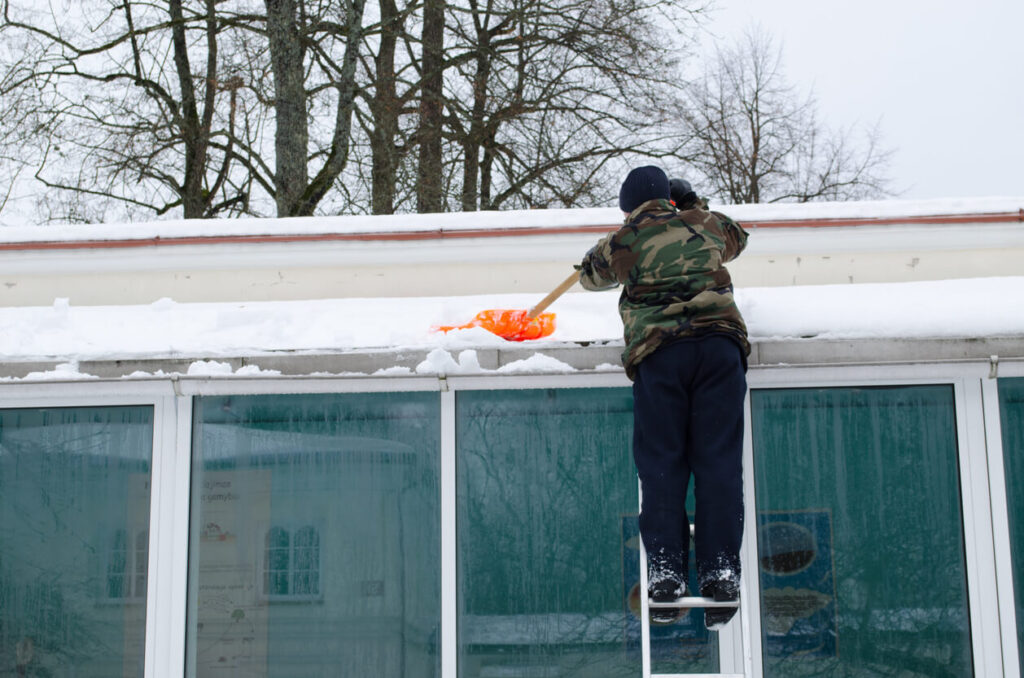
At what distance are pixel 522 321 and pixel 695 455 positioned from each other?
3.66 ft

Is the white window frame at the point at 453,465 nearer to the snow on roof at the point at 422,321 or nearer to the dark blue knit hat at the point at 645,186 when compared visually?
the snow on roof at the point at 422,321

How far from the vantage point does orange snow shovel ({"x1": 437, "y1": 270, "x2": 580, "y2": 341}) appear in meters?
4.49

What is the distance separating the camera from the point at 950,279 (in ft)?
16.6

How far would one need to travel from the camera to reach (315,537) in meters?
4.50

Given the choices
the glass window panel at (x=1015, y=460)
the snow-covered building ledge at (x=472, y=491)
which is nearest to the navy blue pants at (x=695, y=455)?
the snow-covered building ledge at (x=472, y=491)

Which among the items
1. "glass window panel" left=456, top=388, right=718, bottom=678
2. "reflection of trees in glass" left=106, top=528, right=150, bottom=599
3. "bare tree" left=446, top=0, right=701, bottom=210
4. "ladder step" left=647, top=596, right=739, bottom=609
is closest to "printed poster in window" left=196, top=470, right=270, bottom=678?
"reflection of trees in glass" left=106, top=528, right=150, bottom=599

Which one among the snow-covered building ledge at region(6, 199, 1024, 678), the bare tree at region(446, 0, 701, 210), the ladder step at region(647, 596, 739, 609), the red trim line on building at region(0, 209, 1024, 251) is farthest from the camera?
the bare tree at region(446, 0, 701, 210)

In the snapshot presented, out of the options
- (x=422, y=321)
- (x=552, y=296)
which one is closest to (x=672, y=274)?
(x=552, y=296)

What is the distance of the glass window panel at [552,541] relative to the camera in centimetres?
429

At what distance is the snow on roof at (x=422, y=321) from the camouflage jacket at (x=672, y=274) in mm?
341

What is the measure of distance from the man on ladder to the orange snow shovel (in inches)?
23.9

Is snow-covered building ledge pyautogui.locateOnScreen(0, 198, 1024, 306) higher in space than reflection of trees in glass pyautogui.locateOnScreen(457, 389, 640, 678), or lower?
higher

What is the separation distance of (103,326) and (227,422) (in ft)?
2.51

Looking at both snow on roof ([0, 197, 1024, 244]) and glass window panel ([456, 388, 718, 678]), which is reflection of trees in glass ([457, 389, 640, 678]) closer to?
glass window panel ([456, 388, 718, 678])
